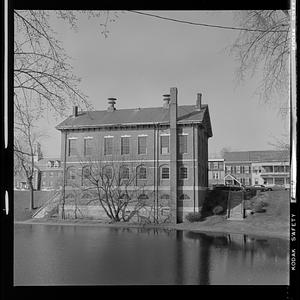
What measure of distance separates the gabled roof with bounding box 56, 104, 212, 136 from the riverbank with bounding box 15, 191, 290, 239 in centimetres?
84

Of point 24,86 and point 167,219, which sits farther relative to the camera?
point 167,219

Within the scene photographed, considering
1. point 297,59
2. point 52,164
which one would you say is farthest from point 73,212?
point 297,59

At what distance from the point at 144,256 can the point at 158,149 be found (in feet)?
3.20

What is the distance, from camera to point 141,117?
3.18m

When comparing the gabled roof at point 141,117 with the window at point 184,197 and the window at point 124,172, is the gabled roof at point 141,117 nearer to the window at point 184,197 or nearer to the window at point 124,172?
the window at point 124,172

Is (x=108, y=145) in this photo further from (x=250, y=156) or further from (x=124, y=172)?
(x=250, y=156)

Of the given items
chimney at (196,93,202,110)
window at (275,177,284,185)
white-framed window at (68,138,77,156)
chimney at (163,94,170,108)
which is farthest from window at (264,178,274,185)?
white-framed window at (68,138,77,156)

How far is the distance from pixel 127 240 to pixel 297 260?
1.88 metres

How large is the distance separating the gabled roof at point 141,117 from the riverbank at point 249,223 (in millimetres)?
843

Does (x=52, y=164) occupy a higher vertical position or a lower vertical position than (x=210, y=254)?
higher

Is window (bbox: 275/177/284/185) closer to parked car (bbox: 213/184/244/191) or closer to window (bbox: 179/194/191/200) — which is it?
parked car (bbox: 213/184/244/191)

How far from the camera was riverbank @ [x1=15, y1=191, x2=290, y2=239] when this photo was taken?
293 centimetres
